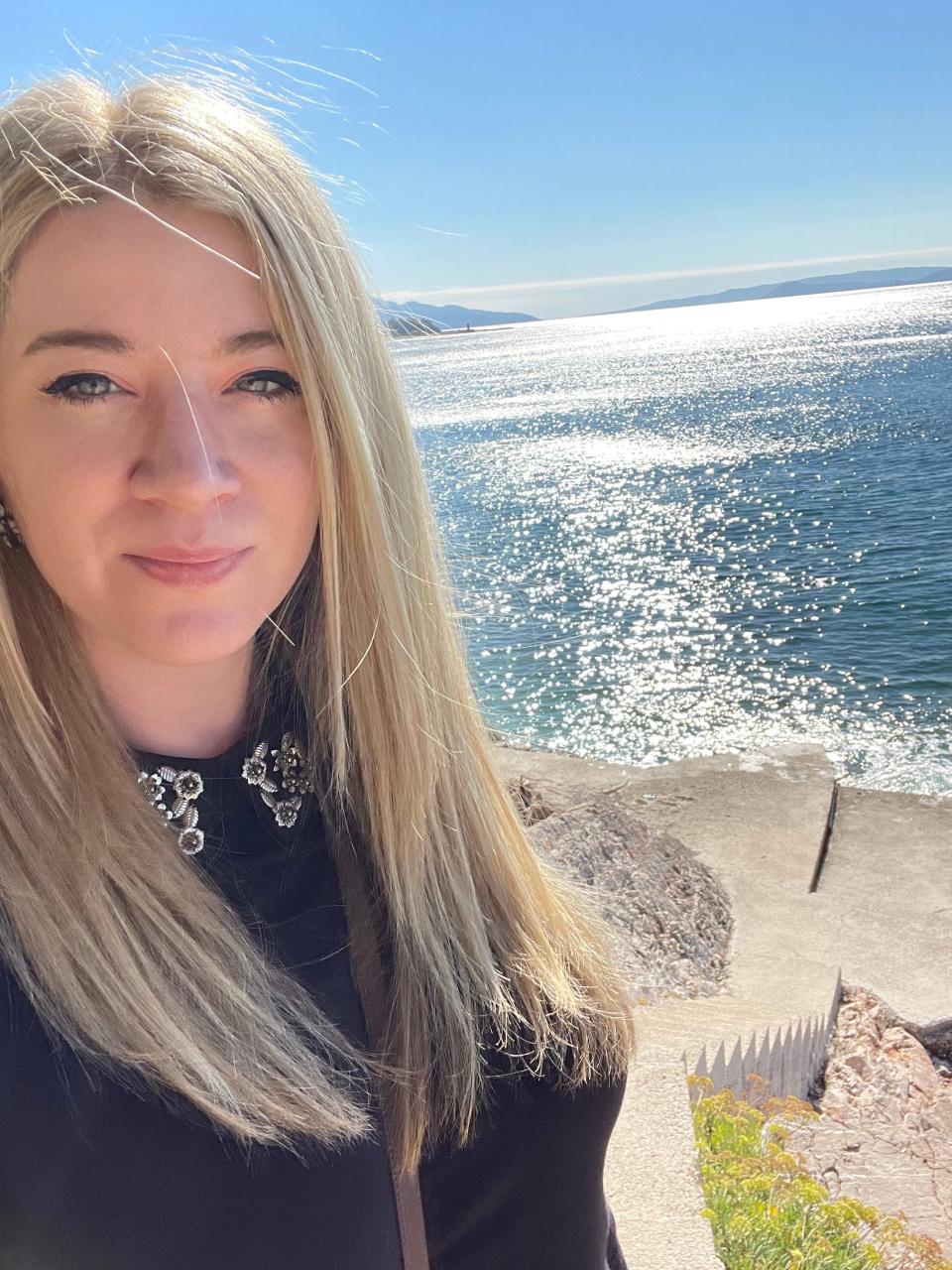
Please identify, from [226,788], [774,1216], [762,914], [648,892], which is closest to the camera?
[226,788]

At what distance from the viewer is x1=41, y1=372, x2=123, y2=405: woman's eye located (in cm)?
127

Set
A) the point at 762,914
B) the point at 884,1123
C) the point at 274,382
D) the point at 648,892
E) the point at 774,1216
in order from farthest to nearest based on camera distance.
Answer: the point at 762,914 → the point at 648,892 → the point at 884,1123 → the point at 774,1216 → the point at 274,382

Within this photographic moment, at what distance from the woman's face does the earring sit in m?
0.04

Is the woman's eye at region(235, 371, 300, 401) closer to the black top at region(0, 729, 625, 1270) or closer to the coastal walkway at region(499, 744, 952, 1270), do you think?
the black top at region(0, 729, 625, 1270)

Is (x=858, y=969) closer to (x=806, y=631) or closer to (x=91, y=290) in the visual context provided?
(x=91, y=290)

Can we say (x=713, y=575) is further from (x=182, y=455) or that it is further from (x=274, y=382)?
(x=182, y=455)

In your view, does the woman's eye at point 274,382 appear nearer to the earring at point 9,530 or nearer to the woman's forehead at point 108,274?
the woman's forehead at point 108,274

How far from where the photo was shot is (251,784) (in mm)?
1577

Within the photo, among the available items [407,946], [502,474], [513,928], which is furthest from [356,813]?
[502,474]

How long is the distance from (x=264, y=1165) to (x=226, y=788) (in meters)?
0.51

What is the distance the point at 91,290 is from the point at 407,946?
94 centimetres

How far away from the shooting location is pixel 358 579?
5.27 ft

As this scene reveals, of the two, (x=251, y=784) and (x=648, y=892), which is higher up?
(x=251, y=784)

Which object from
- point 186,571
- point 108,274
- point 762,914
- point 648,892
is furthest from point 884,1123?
point 108,274
